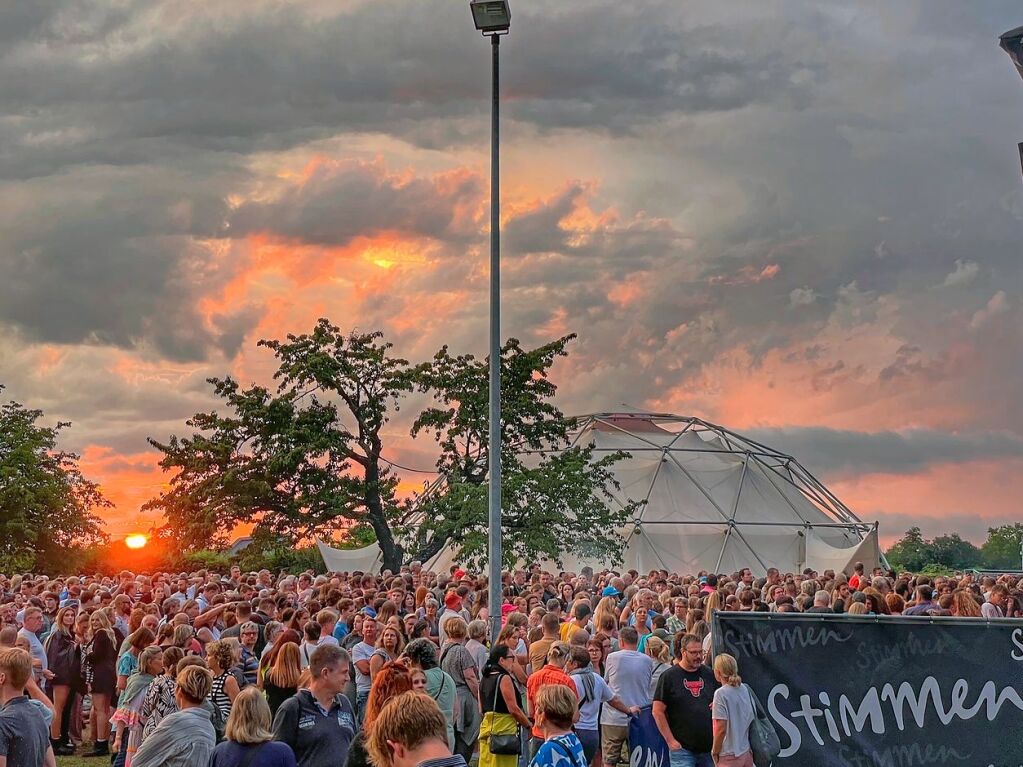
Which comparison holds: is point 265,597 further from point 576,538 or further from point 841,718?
point 576,538

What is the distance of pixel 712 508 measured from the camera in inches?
1900

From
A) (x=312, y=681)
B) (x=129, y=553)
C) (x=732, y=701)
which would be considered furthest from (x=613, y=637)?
(x=129, y=553)

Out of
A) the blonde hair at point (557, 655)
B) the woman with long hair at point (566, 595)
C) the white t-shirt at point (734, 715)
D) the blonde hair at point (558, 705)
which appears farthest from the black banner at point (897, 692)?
the woman with long hair at point (566, 595)

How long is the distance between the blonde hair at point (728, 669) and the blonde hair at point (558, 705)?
6.36 ft

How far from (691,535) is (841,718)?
126 feet

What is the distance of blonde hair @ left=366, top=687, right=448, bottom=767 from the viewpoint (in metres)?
4.91

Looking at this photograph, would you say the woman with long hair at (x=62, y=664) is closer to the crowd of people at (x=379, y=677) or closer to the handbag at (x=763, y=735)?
the crowd of people at (x=379, y=677)

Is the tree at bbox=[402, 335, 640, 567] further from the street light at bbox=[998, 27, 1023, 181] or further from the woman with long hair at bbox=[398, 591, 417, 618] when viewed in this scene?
the street light at bbox=[998, 27, 1023, 181]

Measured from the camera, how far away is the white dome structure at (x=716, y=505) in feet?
151

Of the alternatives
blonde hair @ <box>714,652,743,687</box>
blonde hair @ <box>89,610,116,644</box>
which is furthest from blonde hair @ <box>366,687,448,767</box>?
blonde hair @ <box>89,610,116,644</box>

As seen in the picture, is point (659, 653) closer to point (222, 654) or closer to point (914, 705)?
point (914, 705)

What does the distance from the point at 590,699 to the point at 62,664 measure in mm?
8107

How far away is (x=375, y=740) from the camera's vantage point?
197 inches

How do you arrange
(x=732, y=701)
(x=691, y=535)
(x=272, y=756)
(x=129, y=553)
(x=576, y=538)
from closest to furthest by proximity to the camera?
(x=272, y=756) < (x=732, y=701) < (x=576, y=538) < (x=691, y=535) < (x=129, y=553)
